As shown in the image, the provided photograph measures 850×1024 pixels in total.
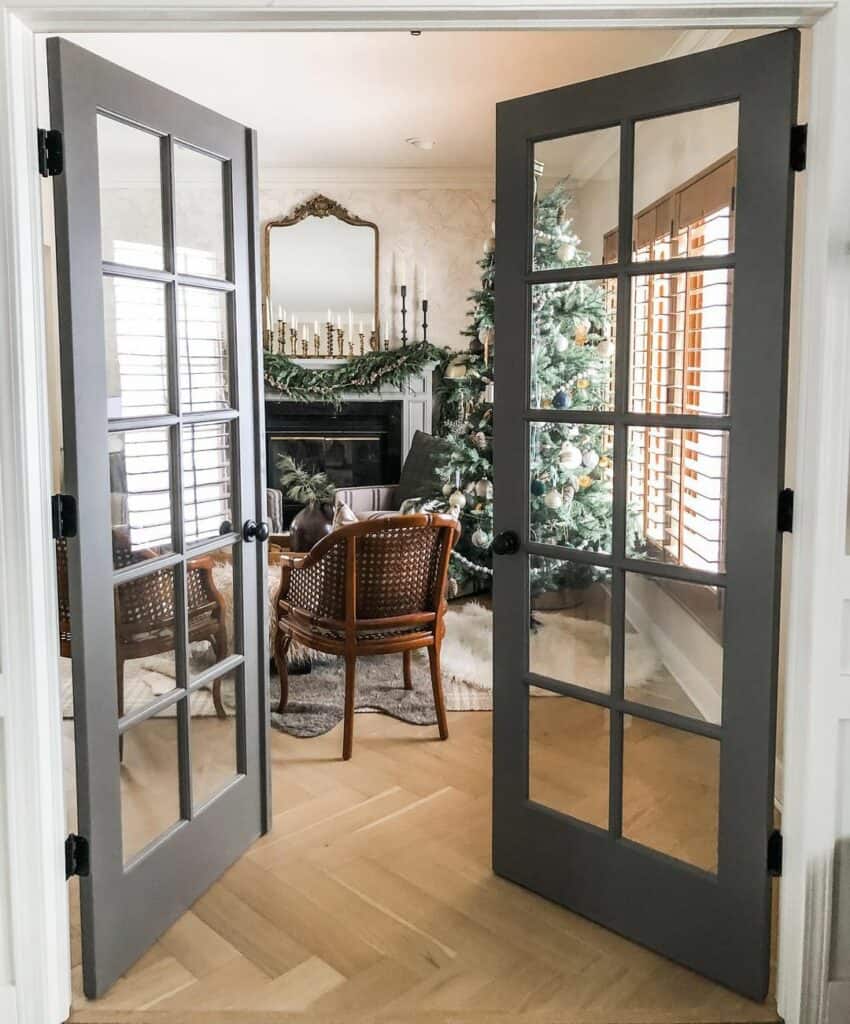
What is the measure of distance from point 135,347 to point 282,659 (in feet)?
6.78

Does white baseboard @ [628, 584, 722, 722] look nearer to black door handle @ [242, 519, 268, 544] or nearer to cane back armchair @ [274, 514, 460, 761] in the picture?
black door handle @ [242, 519, 268, 544]

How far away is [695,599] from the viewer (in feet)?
7.68

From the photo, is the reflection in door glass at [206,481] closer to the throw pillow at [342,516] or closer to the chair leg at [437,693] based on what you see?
the chair leg at [437,693]

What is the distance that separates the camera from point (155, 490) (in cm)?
252

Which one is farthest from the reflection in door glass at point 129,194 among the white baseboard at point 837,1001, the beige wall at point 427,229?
the beige wall at point 427,229

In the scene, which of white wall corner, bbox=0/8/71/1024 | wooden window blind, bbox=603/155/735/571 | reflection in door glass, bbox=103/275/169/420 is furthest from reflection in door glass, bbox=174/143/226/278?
wooden window blind, bbox=603/155/735/571

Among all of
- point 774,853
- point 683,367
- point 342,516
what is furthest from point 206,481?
point 342,516

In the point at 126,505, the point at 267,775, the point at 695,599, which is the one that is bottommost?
the point at 267,775

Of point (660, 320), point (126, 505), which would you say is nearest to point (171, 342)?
point (126, 505)

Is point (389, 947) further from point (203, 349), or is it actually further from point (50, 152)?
point (50, 152)

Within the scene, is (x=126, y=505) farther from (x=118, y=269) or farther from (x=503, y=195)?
(x=503, y=195)

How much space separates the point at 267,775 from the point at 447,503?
2.91m

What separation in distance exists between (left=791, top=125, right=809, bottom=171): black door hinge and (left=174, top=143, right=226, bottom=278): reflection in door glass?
1464 mm

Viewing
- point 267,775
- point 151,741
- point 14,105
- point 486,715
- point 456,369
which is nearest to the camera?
point 14,105
